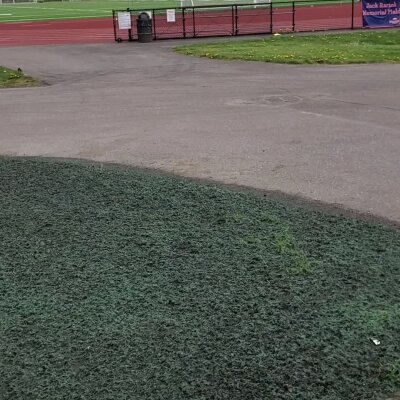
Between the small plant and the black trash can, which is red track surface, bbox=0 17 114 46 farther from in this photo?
the small plant

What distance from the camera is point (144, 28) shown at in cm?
2931

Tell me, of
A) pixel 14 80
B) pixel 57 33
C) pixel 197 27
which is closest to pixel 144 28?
pixel 197 27

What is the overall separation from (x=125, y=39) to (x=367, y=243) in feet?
91.5

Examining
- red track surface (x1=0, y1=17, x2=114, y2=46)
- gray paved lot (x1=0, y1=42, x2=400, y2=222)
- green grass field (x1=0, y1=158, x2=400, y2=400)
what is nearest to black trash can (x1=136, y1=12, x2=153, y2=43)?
red track surface (x1=0, y1=17, x2=114, y2=46)

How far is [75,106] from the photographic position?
511 inches

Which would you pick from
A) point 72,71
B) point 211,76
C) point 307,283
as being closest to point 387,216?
point 307,283

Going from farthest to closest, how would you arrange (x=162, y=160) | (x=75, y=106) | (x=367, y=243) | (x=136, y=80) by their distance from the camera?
(x=136, y=80), (x=75, y=106), (x=162, y=160), (x=367, y=243)

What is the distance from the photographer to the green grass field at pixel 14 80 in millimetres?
16906

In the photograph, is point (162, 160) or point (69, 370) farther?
point (162, 160)

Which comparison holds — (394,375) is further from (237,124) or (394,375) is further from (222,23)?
(222,23)

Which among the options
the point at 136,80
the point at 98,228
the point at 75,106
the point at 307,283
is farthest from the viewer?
the point at 136,80

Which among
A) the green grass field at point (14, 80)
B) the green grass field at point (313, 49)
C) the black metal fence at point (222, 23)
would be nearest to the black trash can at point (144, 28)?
the black metal fence at point (222, 23)

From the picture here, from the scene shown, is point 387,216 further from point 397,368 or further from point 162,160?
point 162,160

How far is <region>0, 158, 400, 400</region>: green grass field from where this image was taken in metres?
3.28
